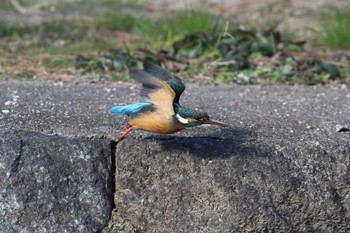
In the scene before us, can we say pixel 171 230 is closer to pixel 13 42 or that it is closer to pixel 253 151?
pixel 253 151

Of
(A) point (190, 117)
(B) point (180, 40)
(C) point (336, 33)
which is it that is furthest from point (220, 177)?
(C) point (336, 33)

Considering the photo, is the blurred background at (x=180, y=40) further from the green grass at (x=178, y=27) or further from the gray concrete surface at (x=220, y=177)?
the gray concrete surface at (x=220, y=177)

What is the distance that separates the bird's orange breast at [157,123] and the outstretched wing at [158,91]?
0.10 ft

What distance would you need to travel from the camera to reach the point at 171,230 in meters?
3.44

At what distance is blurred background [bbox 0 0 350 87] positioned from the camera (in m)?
5.20

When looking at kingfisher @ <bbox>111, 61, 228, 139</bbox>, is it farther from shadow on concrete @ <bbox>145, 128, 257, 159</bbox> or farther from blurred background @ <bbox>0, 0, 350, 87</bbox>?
blurred background @ <bbox>0, 0, 350, 87</bbox>

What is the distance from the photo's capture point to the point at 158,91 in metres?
3.30

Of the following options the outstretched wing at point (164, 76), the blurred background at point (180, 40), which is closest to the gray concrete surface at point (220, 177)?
the outstretched wing at point (164, 76)

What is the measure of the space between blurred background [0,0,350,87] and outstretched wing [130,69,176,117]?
1.34m

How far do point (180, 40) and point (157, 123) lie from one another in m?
2.50

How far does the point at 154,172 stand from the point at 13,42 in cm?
300

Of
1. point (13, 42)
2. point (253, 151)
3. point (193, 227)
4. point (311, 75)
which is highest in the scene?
point (253, 151)

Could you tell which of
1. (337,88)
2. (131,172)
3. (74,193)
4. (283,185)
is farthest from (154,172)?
(337,88)

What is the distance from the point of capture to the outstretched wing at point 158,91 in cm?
325
